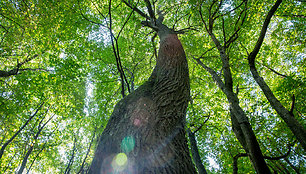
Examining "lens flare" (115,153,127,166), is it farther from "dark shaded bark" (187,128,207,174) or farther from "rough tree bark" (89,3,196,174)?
"dark shaded bark" (187,128,207,174)

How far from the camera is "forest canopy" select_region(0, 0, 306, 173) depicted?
498 centimetres

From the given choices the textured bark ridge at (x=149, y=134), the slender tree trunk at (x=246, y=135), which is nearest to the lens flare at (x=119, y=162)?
the textured bark ridge at (x=149, y=134)

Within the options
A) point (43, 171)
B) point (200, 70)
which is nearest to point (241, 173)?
point (200, 70)

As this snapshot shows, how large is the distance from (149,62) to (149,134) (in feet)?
24.7

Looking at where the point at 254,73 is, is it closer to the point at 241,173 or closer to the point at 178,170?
the point at 178,170

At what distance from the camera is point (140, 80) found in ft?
32.2

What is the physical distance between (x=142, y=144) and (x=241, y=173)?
1391 centimetres

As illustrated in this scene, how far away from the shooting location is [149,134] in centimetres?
170

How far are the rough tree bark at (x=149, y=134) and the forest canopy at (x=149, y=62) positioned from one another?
1.19 m

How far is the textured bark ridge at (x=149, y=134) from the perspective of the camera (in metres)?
1.47

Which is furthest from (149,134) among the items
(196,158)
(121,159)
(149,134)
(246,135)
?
(196,158)

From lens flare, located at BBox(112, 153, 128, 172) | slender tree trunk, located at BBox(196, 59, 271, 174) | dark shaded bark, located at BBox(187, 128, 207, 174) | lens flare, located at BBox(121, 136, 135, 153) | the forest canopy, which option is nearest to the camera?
lens flare, located at BBox(112, 153, 128, 172)

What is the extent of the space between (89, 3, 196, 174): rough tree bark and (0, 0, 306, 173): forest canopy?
1.19 m

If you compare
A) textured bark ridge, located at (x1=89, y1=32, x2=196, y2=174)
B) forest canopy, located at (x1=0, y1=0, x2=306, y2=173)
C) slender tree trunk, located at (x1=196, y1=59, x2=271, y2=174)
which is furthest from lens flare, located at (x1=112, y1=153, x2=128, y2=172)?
slender tree trunk, located at (x1=196, y1=59, x2=271, y2=174)
